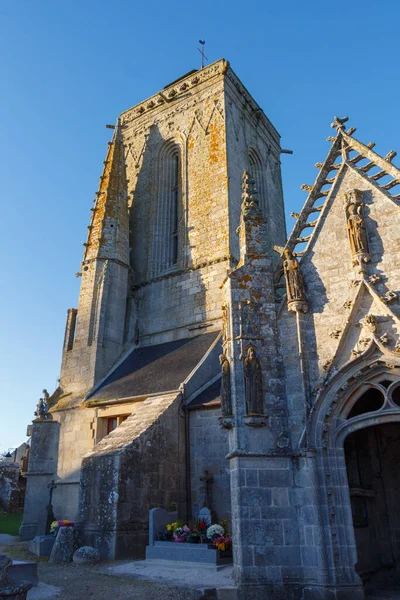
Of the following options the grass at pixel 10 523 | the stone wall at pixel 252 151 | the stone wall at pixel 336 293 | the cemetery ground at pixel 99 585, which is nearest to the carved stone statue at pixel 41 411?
the grass at pixel 10 523

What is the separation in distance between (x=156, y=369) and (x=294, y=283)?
7.70m

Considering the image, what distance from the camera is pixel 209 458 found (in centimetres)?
1185

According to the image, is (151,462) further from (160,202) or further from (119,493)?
(160,202)

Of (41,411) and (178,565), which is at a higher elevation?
(41,411)

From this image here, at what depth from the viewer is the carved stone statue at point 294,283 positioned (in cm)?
828

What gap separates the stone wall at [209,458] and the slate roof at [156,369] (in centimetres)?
126

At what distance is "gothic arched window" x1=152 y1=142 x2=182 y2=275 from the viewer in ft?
64.8

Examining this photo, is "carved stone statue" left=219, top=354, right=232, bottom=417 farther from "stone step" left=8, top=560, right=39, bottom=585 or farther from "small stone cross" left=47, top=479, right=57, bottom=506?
"small stone cross" left=47, top=479, right=57, bottom=506

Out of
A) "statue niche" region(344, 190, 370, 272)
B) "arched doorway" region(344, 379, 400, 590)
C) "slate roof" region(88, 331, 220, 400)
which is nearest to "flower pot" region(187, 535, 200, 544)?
"arched doorway" region(344, 379, 400, 590)

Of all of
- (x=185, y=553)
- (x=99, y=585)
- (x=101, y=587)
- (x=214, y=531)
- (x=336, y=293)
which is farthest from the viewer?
(x=214, y=531)

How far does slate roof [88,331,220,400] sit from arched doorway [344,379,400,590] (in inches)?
208

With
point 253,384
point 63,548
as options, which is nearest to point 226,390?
point 253,384

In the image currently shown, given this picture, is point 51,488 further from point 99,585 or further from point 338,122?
point 338,122

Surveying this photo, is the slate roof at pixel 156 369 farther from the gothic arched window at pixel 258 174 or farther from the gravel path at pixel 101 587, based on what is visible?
the gothic arched window at pixel 258 174
